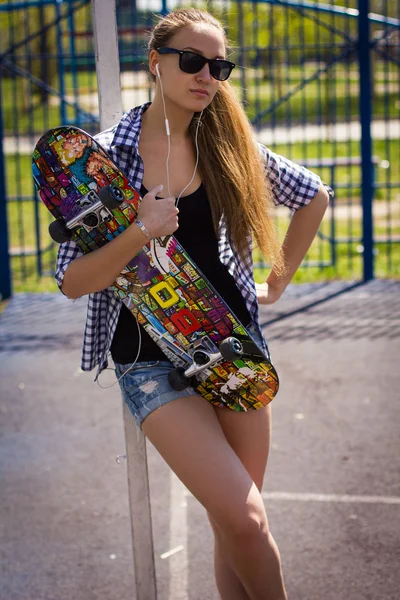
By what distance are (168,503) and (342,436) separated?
3.72ft

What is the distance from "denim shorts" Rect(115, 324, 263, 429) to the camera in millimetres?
2664

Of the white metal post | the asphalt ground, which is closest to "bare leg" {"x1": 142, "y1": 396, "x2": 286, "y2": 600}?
the white metal post

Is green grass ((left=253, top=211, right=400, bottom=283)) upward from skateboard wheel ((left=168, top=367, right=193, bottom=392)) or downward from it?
Answer: downward

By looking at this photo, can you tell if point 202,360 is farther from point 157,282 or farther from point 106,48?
point 106,48

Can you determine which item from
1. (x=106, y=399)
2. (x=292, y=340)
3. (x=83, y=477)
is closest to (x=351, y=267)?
(x=292, y=340)

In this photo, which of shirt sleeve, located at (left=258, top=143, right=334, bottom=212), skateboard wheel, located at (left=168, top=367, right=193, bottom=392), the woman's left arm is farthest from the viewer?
the woman's left arm

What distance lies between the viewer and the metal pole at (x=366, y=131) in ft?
25.6

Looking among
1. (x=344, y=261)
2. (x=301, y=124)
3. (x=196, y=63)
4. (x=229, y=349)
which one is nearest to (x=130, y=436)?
(x=229, y=349)

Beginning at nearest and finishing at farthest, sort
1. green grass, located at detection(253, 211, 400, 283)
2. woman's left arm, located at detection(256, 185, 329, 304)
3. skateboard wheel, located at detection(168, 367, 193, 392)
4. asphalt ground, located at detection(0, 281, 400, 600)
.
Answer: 1. skateboard wheel, located at detection(168, 367, 193, 392)
2. woman's left arm, located at detection(256, 185, 329, 304)
3. asphalt ground, located at detection(0, 281, 400, 600)
4. green grass, located at detection(253, 211, 400, 283)

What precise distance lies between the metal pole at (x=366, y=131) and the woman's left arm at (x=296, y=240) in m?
4.82

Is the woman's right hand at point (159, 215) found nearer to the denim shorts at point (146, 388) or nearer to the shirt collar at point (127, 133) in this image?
the shirt collar at point (127, 133)

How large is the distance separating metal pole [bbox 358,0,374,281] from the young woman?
5.12 meters

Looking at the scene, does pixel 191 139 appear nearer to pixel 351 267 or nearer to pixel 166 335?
pixel 166 335

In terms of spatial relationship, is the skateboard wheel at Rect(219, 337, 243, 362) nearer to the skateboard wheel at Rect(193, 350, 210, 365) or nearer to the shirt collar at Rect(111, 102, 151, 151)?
the skateboard wheel at Rect(193, 350, 210, 365)
